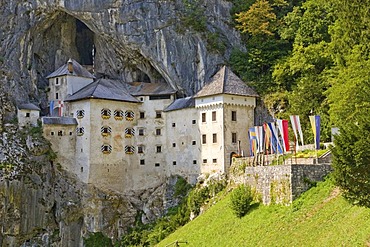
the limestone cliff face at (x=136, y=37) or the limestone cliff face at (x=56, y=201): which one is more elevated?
the limestone cliff face at (x=136, y=37)

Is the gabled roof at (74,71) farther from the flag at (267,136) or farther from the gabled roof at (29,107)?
the flag at (267,136)

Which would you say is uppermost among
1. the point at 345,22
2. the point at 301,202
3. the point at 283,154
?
the point at 345,22

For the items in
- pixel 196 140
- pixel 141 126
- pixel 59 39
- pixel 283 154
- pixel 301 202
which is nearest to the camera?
pixel 301 202

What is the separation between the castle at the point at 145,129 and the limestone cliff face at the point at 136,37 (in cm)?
304

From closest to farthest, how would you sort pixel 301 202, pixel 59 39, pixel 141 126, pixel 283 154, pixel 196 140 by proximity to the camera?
pixel 301 202 → pixel 283 154 → pixel 196 140 → pixel 141 126 → pixel 59 39

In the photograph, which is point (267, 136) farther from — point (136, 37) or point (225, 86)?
point (136, 37)

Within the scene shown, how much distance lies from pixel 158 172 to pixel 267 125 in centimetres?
1478

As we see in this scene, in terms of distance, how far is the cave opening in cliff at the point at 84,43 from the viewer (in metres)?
74.5

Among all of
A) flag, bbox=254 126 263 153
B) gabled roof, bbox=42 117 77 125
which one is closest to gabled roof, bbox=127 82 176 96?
gabled roof, bbox=42 117 77 125

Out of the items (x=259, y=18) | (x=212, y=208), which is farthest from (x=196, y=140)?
(x=259, y=18)

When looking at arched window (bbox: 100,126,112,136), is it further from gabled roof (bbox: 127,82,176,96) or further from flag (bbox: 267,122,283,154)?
flag (bbox: 267,122,283,154)

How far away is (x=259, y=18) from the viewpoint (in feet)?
214

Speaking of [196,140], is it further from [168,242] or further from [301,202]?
[301,202]

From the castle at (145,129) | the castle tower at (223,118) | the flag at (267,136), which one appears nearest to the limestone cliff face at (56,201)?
the castle at (145,129)
